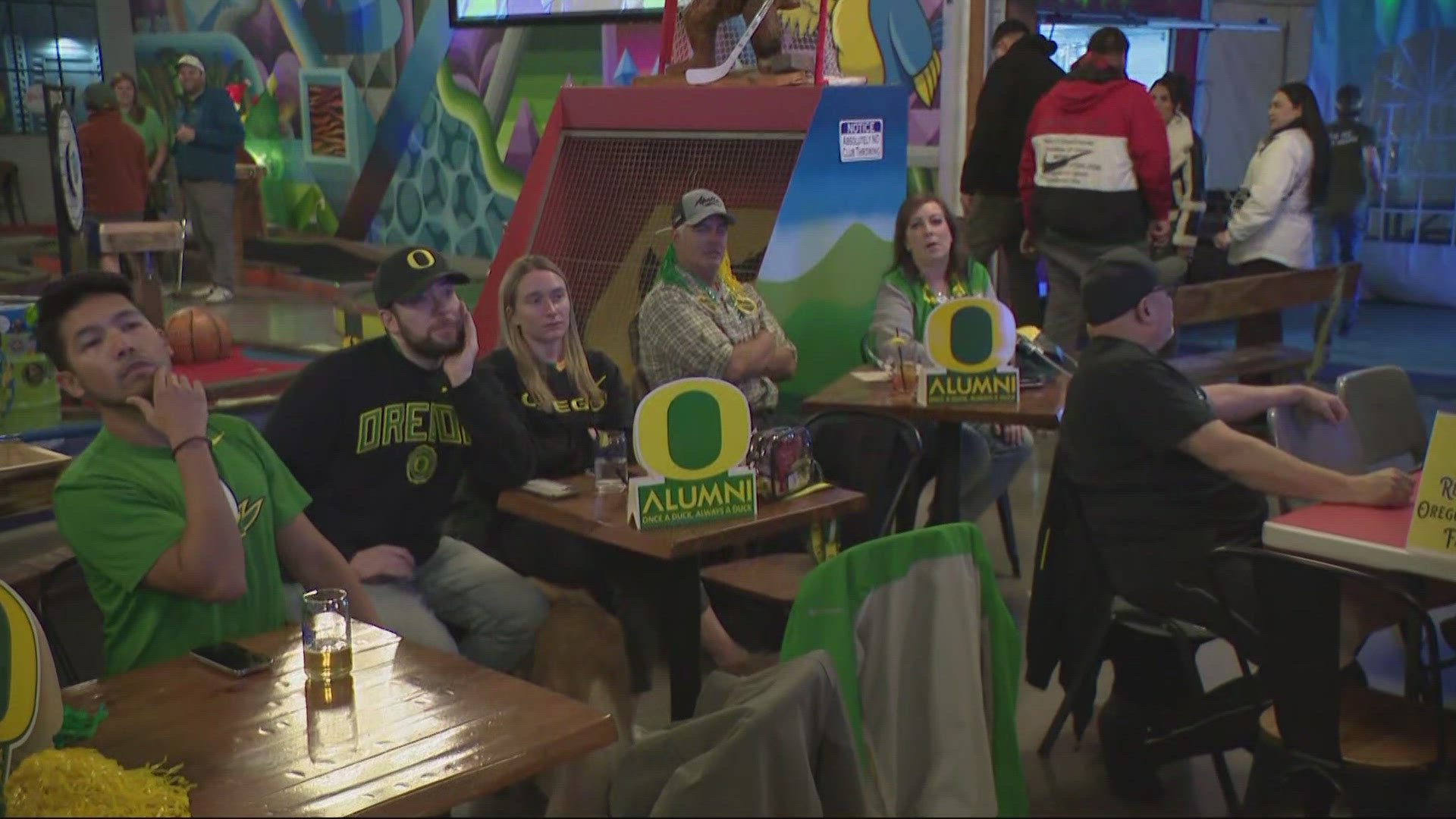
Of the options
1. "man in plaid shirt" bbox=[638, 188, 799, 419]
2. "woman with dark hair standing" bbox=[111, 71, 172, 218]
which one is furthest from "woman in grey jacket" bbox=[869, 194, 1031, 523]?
"woman with dark hair standing" bbox=[111, 71, 172, 218]

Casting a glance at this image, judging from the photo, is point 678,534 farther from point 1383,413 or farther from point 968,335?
point 1383,413

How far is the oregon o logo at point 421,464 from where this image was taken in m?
3.49

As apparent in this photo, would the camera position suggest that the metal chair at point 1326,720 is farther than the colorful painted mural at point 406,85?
No

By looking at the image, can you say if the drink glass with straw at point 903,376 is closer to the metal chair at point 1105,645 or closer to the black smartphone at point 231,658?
the metal chair at point 1105,645

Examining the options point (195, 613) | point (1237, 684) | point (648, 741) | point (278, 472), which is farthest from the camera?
point (1237, 684)

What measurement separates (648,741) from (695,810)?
0.47 ft

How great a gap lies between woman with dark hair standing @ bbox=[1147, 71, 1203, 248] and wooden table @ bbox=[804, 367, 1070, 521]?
3.04 meters

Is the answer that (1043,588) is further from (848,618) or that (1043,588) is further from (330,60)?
(330,60)

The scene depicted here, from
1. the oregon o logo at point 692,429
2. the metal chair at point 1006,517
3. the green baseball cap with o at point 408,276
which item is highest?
the green baseball cap with o at point 408,276

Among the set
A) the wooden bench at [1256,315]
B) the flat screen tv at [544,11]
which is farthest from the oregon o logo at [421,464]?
the flat screen tv at [544,11]

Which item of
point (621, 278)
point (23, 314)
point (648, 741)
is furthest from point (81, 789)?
point (621, 278)

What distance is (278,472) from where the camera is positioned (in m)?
2.87

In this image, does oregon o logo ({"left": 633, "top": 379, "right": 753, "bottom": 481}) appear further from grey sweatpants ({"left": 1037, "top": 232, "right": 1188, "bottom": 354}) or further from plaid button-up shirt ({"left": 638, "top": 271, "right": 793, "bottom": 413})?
grey sweatpants ({"left": 1037, "top": 232, "right": 1188, "bottom": 354})

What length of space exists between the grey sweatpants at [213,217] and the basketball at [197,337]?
12.4ft
